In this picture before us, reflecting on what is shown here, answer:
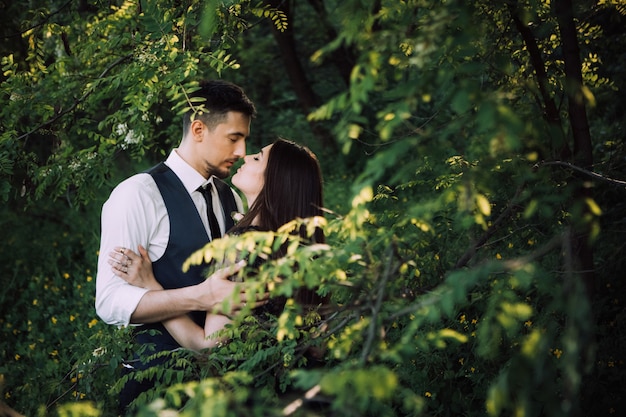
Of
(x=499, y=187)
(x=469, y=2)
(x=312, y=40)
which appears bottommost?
(x=499, y=187)

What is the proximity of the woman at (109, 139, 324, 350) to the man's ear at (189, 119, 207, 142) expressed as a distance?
27cm

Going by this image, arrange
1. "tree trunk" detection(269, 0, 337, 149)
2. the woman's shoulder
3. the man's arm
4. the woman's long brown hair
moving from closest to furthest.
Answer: the man's arm < the woman's shoulder < the woman's long brown hair < "tree trunk" detection(269, 0, 337, 149)

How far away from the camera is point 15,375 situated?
482 centimetres

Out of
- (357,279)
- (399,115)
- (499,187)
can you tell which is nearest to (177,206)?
(357,279)

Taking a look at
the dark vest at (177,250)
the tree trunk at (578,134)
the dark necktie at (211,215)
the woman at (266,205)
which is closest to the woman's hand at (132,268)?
the woman at (266,205)

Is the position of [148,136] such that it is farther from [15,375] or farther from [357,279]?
[357,279]

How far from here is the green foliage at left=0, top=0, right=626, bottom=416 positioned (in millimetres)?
1611

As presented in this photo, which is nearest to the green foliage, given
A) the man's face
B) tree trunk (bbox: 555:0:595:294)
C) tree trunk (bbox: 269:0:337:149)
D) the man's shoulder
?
tree trunk (bbox: 555:0:595:294)

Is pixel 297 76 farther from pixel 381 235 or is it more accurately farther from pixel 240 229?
pixel 381 235

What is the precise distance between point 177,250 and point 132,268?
26 cm

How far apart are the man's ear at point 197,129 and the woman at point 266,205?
0.88ft

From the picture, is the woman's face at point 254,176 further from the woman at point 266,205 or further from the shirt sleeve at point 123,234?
the shirt sleeve at point 123,234

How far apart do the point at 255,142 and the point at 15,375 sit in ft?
17.5

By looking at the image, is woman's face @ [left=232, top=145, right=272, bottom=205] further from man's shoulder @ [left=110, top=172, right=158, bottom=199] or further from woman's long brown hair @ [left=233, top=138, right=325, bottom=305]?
man's shoulder @ [left=110, top=172, right=158, bottom=199]
